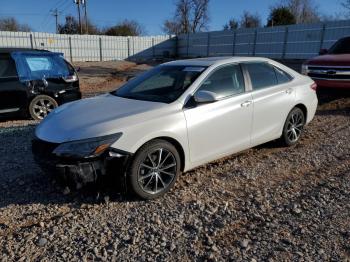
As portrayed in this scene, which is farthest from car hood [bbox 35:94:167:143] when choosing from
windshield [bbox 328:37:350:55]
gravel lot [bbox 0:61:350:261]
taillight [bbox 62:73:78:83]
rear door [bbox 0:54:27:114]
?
windshield [bbox 328:37:350:55]

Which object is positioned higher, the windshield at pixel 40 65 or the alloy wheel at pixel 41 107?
the windshield at pixel 40 65

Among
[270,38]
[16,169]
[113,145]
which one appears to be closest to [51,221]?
[113,145]

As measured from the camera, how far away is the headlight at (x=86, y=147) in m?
3.68

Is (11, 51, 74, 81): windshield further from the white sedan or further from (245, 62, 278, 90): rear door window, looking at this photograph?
(245, 62, 278, 90): rear door window

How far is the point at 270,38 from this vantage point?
25.9 meters

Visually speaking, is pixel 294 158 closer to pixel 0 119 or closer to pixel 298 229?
pixel 298 229

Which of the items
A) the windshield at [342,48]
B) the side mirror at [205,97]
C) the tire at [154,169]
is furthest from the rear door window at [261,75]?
the windshield at [342,48]

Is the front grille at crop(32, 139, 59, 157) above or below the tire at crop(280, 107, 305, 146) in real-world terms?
above

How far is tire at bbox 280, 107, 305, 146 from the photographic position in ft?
18.9

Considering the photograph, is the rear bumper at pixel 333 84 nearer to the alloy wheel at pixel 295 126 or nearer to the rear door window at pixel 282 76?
the alloy wheel at pixel 295 126

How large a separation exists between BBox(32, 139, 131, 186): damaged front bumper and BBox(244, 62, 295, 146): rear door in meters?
2.16

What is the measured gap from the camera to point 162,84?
5020 mm

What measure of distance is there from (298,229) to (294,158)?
216 cm

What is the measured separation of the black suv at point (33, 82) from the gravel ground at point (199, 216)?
2.70 meters
